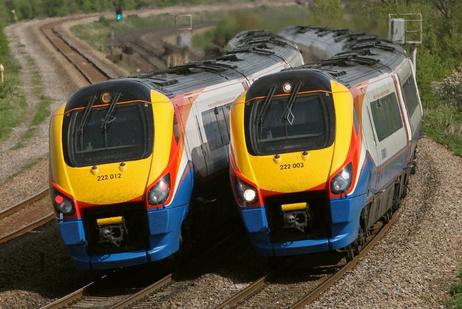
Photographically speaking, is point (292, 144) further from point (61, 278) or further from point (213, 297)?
point (61, 278)

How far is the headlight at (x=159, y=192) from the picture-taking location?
12.9 meters

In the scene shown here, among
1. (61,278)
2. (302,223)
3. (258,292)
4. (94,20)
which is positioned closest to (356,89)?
(302,223)

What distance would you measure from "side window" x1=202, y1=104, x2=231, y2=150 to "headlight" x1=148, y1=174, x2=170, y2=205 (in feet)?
6.72

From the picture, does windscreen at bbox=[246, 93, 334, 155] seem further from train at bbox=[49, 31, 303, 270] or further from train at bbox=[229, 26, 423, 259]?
train at bbox=[49, 31, 303, 270]

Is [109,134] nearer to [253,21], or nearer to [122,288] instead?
[122,288]

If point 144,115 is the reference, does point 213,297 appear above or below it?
below

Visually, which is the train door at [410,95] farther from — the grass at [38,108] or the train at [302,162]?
the grass at [38,108]

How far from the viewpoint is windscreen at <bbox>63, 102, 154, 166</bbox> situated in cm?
1314

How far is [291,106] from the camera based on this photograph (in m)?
13.3

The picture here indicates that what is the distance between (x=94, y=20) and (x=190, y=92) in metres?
62.2

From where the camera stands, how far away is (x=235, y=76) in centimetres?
1656

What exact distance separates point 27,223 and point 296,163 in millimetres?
7338

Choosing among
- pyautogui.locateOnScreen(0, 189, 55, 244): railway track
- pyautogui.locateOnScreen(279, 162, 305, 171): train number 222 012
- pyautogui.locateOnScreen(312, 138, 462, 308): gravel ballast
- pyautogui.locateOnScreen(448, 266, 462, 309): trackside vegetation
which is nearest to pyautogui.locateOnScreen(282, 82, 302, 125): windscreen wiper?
pyautogui.locateOnScreen(279, 162, 305, 171): train number 222 012

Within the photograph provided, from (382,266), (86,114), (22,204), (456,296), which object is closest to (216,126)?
(86,114)
